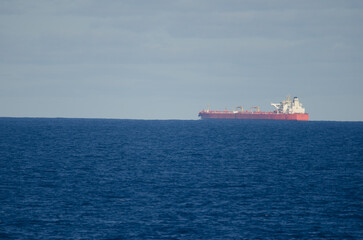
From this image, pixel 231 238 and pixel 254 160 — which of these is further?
pixel 254 160

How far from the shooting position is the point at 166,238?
25.3 meters

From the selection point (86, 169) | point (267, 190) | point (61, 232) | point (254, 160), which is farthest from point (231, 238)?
point (254, 160)

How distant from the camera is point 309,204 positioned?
33344 mm

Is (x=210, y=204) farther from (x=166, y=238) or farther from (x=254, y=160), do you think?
(x=254, y=160)

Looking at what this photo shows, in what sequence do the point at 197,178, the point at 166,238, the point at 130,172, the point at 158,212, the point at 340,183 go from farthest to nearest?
1. the point at 130,172
2. the point at 197,178
3. the point at 340,183
4. the point at 158,212
5. the point at 166,238

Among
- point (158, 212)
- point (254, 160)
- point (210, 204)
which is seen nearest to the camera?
point (158, 212)

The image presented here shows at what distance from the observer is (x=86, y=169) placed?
163 feet

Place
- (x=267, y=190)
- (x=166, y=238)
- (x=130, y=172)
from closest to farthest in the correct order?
(x=166, y=238)
(x=267, y=190)
(x=130, y=172)

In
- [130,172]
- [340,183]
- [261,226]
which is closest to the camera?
[261,226]

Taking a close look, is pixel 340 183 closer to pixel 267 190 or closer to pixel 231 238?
pixel 267 190

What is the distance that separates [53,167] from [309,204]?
26.7m

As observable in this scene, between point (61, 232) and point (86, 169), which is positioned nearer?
point (61, 232)

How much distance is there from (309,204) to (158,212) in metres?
10.0

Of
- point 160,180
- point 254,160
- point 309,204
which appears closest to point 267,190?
point 309,204
